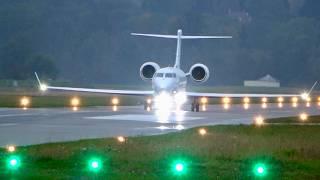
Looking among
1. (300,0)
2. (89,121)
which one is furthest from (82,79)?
(89,121)

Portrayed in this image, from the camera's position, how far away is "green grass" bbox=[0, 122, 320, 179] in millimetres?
14203

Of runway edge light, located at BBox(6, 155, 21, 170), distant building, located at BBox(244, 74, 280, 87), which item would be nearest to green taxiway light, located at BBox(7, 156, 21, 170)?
runway edge light, located at BBox(6, 155, 21, 170)

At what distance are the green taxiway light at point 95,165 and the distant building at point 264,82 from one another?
312 feet

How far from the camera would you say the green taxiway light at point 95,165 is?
14.5 m

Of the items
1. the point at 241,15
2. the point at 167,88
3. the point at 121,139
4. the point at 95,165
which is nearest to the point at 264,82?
the point at 241,15

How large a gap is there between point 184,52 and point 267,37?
20.5m

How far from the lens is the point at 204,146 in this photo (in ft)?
64.0

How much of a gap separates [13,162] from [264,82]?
100628 millimetres

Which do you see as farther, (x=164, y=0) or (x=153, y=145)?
(x=164, y=0)

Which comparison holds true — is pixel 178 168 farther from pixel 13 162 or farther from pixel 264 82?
pixel 264 82

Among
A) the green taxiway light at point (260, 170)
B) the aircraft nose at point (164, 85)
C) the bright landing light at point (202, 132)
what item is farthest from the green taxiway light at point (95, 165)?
the aircraft nose at point (164, 85)

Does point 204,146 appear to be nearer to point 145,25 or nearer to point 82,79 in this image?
point 82,79

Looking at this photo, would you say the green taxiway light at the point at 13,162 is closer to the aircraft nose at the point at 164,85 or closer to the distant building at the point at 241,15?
the aircraft nose at the point at 164,85

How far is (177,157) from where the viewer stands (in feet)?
55.1
